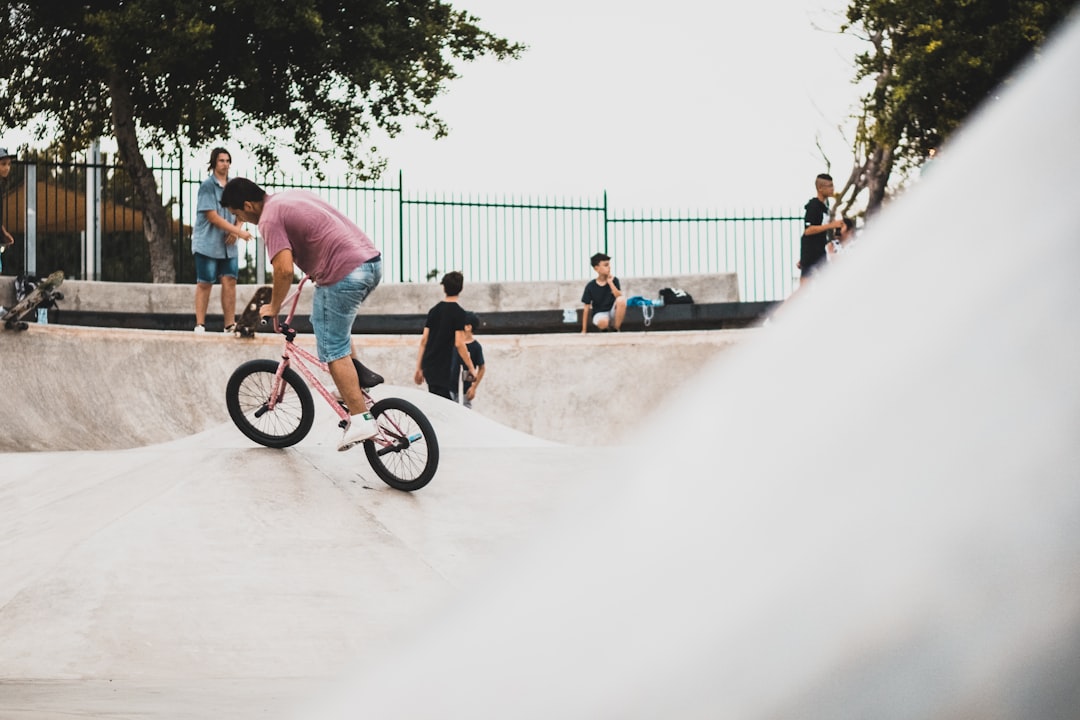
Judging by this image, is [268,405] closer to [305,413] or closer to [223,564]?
[305,413]

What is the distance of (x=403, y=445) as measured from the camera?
18.5 feet

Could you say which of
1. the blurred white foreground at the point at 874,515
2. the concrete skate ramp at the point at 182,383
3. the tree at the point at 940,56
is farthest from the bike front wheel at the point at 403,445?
the tree at the point at 940,56

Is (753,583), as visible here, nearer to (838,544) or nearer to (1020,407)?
(838,544)

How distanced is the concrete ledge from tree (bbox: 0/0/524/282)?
2.29m

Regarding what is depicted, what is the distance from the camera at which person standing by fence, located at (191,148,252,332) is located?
942cm

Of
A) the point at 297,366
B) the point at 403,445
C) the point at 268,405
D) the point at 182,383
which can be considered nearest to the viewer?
the point at 403,445

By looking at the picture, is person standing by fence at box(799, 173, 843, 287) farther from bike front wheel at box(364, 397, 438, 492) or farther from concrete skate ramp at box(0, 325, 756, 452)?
bike front wheel at box(364, 397, 438, 492)

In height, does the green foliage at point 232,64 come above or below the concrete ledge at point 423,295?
above

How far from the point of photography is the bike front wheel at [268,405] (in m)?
6.21

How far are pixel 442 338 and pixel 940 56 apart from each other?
14631mm

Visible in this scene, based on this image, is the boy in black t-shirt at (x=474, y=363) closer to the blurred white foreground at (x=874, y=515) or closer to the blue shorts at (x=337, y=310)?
the blue shorts at (x=337, y=310)

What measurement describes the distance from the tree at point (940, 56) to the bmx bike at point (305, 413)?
16.2m

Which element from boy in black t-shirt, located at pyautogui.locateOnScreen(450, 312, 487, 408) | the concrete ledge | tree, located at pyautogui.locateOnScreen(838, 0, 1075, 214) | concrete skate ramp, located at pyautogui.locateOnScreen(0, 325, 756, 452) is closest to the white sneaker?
concrete skate ramp, located at pyautogui.locateOnScreen(0, 325, 756, 452)

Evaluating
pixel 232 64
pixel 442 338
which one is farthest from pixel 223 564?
pixel 232 64
